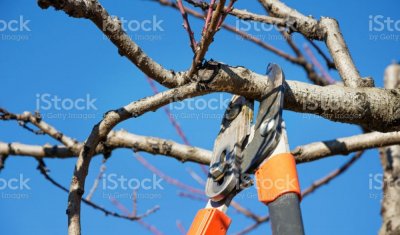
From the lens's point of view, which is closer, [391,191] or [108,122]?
[108,122]

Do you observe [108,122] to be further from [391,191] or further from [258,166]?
[391,191]

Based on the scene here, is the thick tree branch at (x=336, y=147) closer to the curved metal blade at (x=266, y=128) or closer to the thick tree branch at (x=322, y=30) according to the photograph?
the thick tree branch at (x=322, y=30)

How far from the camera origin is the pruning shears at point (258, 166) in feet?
4.56

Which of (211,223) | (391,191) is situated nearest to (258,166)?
(211,223)

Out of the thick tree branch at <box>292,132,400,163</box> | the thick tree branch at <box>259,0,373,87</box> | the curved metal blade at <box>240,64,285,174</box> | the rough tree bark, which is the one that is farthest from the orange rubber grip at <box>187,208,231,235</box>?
the rough tree bark

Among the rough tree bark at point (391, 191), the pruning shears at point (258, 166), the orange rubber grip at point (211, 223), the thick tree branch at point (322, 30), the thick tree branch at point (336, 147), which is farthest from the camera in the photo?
the rough tree bark at point (391, 191)

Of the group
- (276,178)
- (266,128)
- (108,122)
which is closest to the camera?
(276,178)

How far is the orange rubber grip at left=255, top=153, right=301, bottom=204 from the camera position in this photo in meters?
Answer: 1.40

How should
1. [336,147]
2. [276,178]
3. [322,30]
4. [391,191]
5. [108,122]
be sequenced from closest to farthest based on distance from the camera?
[276,178]
[108,122]
[322,30]
[336,147]
[391,191]

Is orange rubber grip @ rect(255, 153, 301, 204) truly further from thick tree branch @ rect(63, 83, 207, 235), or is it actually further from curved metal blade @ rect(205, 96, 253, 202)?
thick tree branch @ rect(63, 83, 207, 235)

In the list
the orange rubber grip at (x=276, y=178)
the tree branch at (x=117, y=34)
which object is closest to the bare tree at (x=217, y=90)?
the tree branch at (x=117, y=34)

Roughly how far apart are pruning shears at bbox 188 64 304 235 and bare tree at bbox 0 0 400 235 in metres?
0.09

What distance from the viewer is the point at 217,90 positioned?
1.62 m

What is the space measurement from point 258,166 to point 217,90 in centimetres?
26
